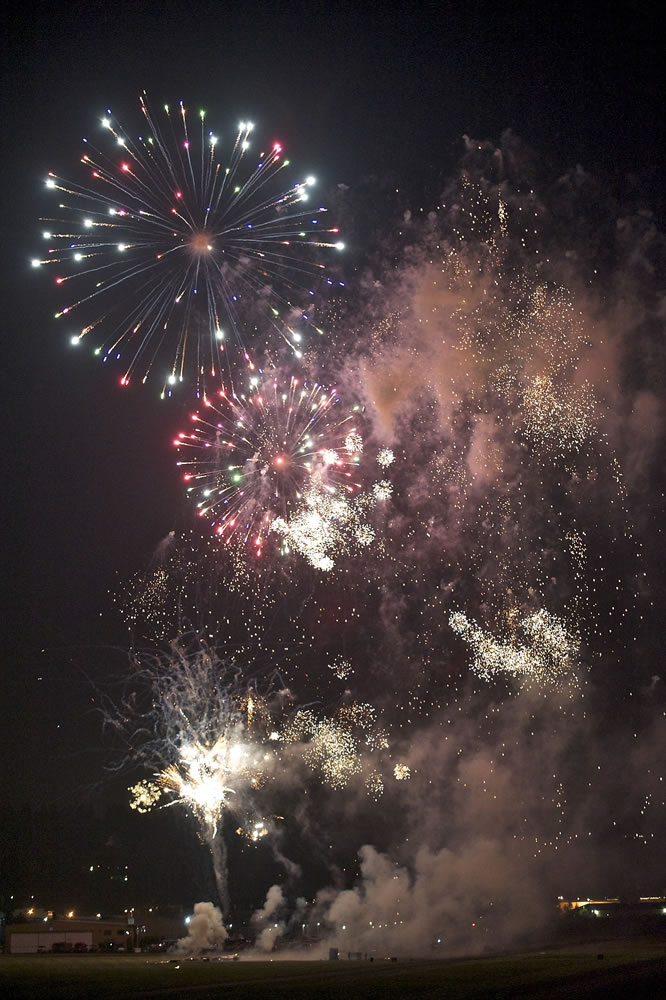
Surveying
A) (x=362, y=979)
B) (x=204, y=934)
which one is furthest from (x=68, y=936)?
(x=362, y=979)

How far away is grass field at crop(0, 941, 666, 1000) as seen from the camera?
24.7 m

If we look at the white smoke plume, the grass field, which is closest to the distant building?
the white smoke plume

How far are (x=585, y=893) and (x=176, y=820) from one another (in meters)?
33.3

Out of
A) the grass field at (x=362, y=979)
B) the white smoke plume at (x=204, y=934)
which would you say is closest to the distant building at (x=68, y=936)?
the white smoke plume at (x=204, y=934)

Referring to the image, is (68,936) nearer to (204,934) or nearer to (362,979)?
(204,934)

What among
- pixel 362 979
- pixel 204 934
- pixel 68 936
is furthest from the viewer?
pixel 68 936

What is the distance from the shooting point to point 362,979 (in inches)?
1161

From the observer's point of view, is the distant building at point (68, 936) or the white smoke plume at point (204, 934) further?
the distant building at point (68, 936)

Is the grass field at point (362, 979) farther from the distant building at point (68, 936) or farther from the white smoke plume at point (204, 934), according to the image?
the distant building at point (68, 936)

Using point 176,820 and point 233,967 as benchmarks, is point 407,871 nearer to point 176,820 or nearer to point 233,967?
point 233,967

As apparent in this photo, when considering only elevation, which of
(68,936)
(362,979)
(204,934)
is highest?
(68,936)

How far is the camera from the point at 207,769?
40.2 m

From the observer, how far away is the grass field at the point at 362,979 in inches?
974

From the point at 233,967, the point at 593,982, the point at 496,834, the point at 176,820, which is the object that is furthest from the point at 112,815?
the point at 593,982
